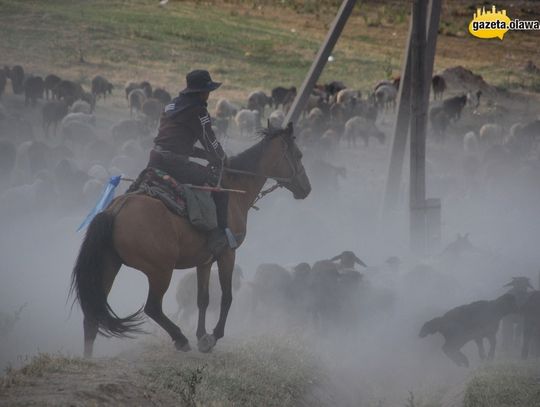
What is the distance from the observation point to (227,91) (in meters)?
33.5

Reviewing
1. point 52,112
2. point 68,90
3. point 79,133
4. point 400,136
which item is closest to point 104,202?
point 400,136

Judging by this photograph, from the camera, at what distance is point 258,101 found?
101 feet

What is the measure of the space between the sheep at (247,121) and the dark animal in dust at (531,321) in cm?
1636

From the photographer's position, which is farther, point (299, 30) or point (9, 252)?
point (299, 30)

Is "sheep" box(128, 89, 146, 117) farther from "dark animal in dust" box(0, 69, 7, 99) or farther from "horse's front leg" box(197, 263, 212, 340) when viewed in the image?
"horse's front leg" box(197, 263, 212, 340)

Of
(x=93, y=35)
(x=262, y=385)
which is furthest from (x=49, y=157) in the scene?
(x=93, y=35)

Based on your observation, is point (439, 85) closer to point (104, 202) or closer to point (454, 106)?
point (454, 106)

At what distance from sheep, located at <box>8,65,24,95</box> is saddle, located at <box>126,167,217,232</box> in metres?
20.7

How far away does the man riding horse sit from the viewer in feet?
31.8

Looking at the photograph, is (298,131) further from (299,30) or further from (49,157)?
(299,30)

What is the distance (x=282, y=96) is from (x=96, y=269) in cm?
2322

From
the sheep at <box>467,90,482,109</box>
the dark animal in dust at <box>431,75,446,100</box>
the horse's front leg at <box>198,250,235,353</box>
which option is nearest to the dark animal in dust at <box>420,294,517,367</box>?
the horse's front leg at <box>198,250,235,353</box>

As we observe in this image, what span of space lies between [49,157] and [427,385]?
40.3 ft

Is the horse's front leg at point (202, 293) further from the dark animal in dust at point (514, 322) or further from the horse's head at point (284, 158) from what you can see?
the dark animal in dust at point (514, 322)
